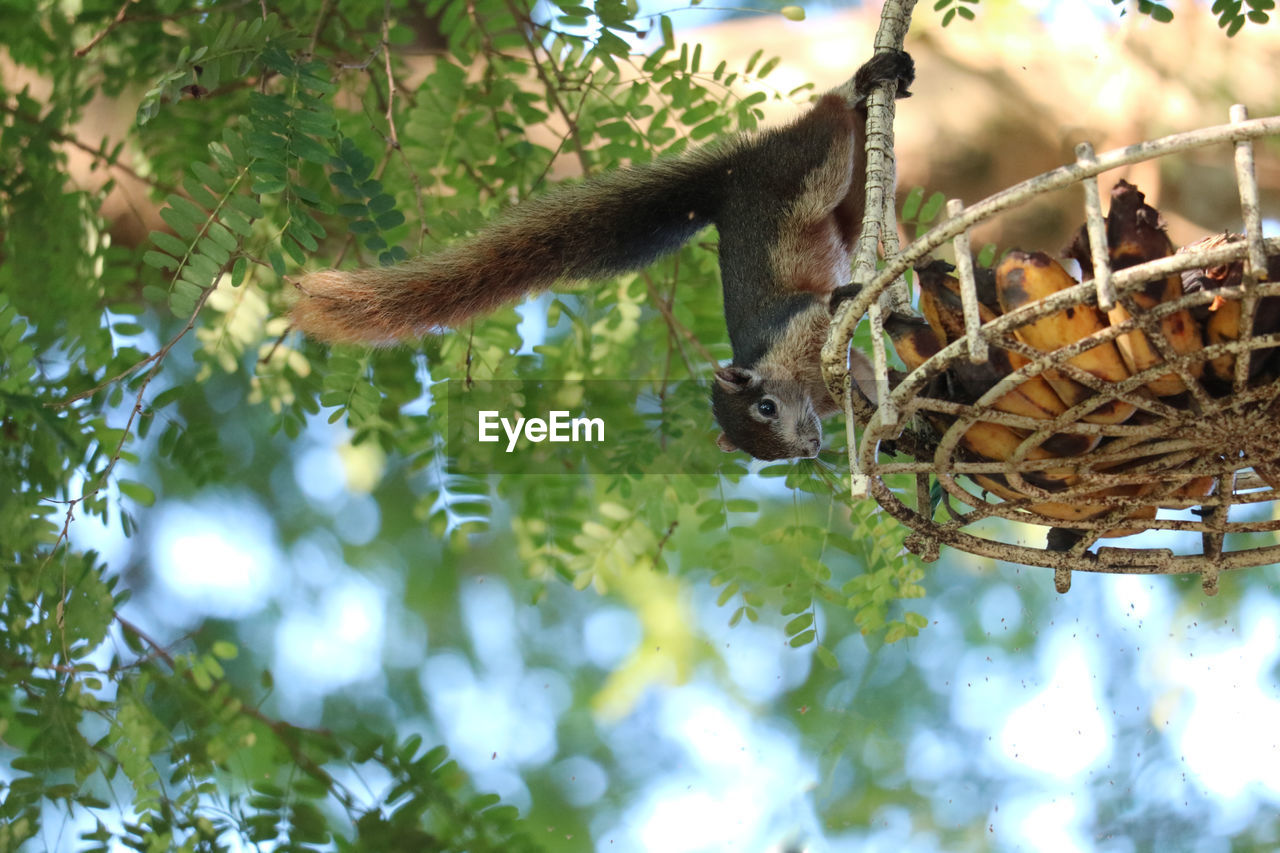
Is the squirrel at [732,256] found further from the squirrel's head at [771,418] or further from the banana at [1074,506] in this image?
the banana at [1074,506]

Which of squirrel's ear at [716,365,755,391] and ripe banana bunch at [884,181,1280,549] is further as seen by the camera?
squirrel's ear at [716,365,755,391]

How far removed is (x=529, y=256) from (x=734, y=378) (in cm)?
41

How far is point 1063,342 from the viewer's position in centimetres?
98

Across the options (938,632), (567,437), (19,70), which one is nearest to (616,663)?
(938,632)

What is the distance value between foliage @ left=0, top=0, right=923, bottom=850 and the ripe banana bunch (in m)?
0.72

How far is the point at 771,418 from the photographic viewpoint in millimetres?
1923

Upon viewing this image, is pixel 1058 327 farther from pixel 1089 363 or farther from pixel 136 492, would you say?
pixel 136 492

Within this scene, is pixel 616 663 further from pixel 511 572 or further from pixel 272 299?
pixel 272 299

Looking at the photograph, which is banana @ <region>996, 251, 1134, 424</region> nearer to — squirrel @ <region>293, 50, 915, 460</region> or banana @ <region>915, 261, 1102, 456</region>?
banana @ <region>915, 261, 1102, 456</region>

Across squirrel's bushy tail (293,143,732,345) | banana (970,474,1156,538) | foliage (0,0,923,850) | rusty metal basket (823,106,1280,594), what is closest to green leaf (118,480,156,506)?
foliage (0,0,923,850)

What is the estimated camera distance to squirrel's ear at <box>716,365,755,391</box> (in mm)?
1842

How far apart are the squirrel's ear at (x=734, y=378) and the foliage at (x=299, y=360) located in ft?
0.77

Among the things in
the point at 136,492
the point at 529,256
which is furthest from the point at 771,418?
the point at 136,492

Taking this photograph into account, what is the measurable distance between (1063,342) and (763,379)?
955 millimetres
